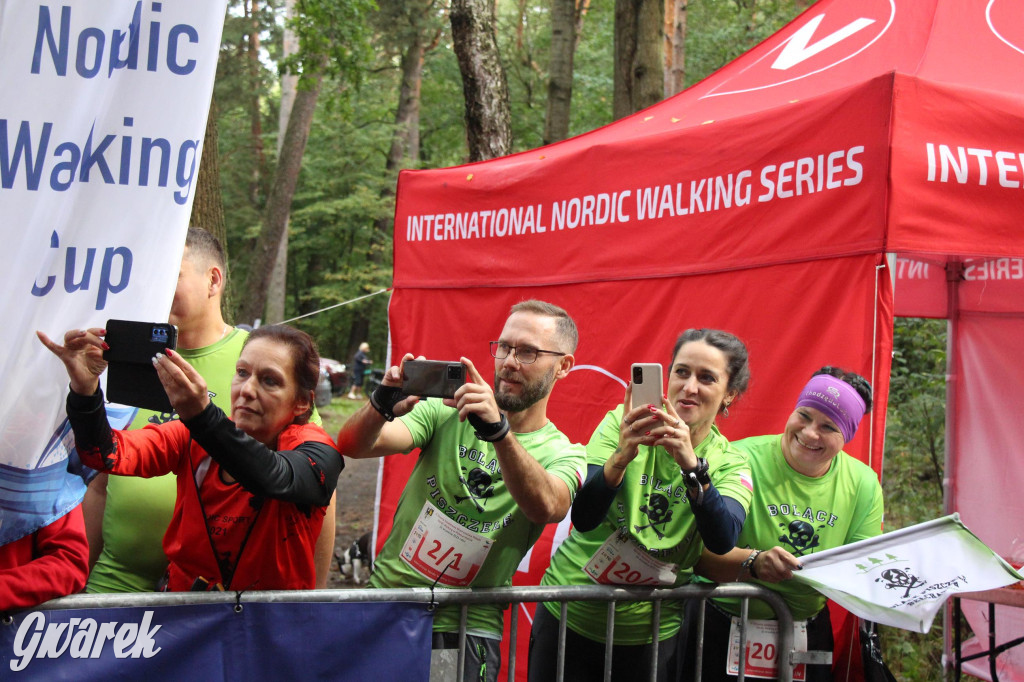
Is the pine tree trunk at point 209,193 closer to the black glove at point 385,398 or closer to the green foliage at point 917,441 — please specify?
the black glove at point 385,398

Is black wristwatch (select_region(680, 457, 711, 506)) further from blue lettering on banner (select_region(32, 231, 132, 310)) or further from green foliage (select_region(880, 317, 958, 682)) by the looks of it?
green foliage (select_region(880, 317, 958, 682))

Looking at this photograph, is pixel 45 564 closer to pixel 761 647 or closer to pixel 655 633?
pixel 655 633

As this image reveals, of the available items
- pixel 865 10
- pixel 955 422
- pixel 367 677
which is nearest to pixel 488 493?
pixel 367 677

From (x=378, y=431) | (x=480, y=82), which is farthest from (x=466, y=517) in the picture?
(x=480, y=82)

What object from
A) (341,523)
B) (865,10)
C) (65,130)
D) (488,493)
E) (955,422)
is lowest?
(341,523)

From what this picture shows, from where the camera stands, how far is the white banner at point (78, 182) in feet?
7.06

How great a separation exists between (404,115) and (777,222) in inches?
815

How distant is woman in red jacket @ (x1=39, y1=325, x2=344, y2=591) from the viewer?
2432 mm

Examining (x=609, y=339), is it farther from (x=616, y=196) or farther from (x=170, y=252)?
(x=170, y=252)

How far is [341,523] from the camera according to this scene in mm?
10461

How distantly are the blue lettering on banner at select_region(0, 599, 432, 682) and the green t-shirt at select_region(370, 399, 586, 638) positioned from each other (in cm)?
19

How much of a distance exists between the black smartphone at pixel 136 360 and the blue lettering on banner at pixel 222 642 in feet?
1.95

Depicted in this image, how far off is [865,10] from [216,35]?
132 inches

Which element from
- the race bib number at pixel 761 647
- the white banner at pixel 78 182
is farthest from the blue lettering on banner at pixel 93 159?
the race bib number at pixel 761 647
